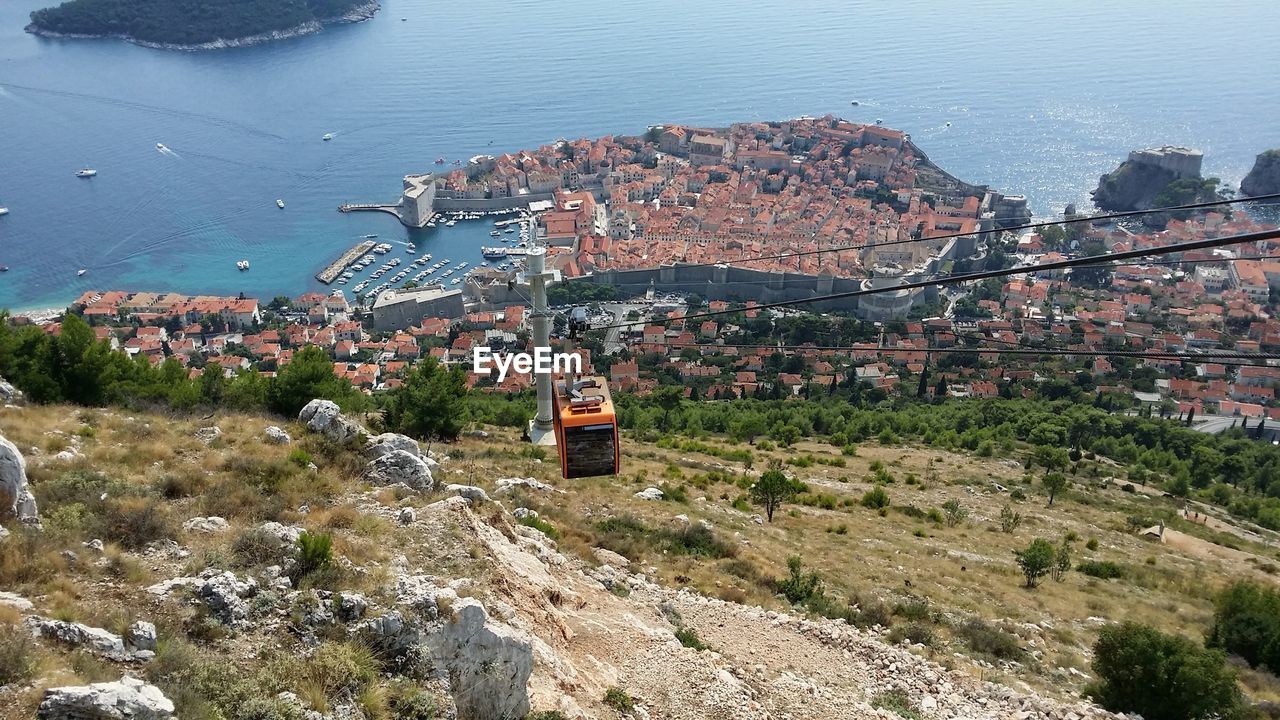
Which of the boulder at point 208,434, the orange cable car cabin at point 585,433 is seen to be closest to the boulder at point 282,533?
the boulder at point 208,434

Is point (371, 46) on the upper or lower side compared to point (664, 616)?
upper

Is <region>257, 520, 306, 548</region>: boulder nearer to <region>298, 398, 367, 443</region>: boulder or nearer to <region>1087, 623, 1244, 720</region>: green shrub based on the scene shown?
<region>298, 398, 367, 443</region>: boulder

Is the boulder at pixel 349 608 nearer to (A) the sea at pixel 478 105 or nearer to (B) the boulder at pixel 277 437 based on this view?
(B) the boulder at pixel 277 437

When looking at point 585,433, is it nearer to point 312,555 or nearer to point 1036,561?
point 312,555

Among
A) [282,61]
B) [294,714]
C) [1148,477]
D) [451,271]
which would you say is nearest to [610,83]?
[282,61]

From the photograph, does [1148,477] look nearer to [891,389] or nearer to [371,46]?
[891,389]

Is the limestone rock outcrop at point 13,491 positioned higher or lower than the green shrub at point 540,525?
higher

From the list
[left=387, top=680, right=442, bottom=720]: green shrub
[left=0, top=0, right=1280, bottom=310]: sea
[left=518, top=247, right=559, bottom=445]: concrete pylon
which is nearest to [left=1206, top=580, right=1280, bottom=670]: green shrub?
[left=518, top=247, right=559, bottom=445]: concrete pylon

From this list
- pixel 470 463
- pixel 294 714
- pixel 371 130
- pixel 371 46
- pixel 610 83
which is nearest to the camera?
pixel 294 714
